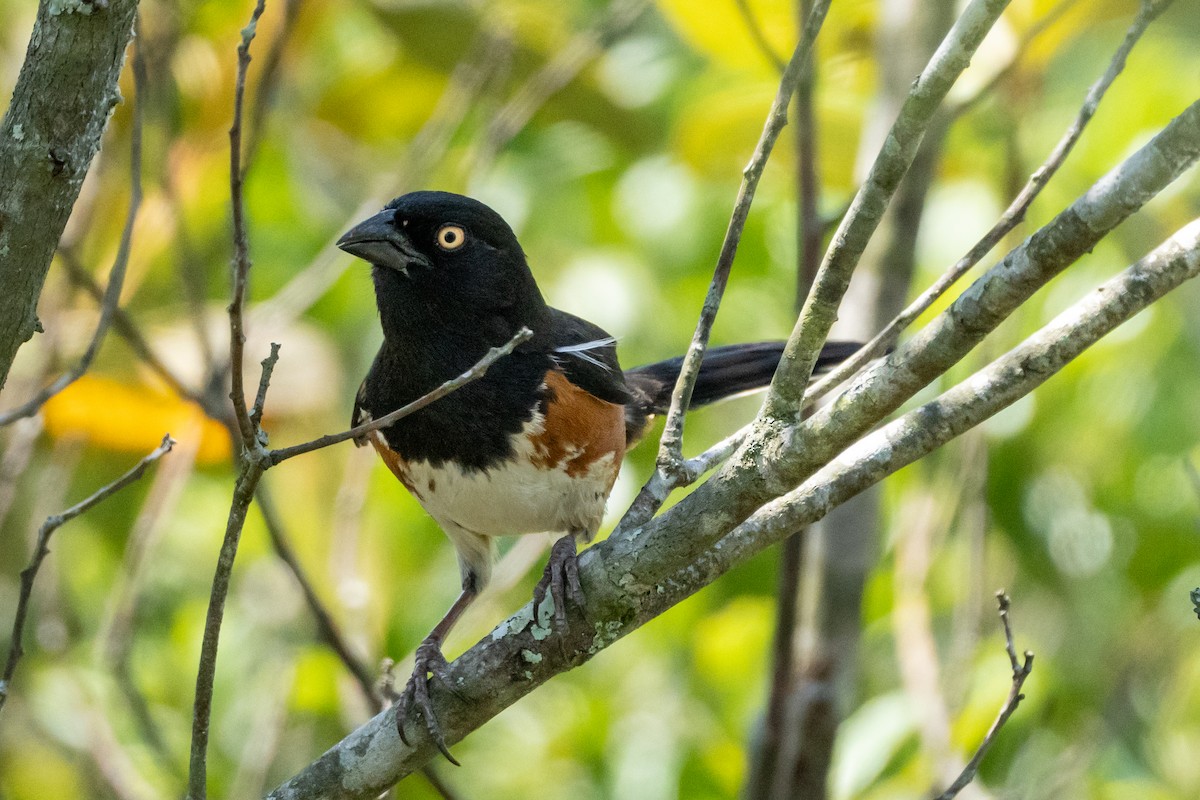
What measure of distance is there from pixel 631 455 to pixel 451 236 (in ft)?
5.60

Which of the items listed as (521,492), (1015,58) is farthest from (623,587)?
(1015,58)

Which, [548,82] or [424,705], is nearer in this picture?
[424,705]

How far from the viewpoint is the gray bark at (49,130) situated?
1.81 meters

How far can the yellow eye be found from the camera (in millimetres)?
3213

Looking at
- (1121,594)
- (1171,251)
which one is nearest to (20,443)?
(1171,251)

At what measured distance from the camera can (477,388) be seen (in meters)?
3.11

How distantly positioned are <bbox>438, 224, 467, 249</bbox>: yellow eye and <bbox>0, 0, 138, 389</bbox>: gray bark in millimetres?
1350

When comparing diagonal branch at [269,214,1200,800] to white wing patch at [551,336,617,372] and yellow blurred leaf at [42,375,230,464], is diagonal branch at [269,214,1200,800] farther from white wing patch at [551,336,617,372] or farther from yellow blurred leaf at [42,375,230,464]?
yellow blurred leaf at [42,375,230,464]

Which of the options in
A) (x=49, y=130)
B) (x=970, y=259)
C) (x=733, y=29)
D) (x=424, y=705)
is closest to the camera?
(x=49, y=130)

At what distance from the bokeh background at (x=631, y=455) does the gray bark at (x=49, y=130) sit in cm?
132

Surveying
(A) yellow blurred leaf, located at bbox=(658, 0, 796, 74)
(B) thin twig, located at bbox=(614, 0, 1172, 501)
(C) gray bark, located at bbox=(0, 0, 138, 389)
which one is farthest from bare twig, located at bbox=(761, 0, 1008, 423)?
(A) yellow blurred leaf, located at bbox=(658, 0, 796, 74)

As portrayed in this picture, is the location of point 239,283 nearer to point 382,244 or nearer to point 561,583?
point 561,583

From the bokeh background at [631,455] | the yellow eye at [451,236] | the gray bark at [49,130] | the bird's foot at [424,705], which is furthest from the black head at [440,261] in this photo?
the gray bark at [49,130]

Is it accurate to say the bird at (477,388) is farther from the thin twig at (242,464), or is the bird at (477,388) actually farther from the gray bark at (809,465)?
the thin twig at (242,464)
